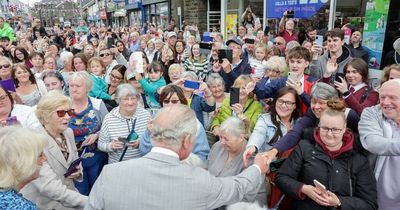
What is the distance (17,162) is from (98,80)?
10.1ft

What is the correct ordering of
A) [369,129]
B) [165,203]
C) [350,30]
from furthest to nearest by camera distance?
[350,30], [369,129], [165,203]

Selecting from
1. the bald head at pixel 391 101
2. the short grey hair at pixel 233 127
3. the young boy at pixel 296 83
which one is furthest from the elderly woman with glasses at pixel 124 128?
the bald head at pixel 391 101

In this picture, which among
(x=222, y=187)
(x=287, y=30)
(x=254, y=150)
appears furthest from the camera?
(x=287, y=30)

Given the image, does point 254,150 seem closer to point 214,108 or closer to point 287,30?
point 214,108

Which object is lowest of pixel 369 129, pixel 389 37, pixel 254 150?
pixel 254 150

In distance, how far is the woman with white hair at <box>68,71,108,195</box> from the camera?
11.8ft

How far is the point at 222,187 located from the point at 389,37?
573 centimetres

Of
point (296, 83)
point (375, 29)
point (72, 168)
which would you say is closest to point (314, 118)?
point (296, 83)

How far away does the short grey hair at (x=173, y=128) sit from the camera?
1.74m

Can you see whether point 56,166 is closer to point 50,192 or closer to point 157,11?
point 50,192

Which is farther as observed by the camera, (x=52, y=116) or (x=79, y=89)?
(x=79, y=89)

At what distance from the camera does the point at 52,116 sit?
9.07 ft

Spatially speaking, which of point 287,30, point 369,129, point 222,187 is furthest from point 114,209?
point 287,30

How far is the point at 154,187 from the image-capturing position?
1.65 metres
